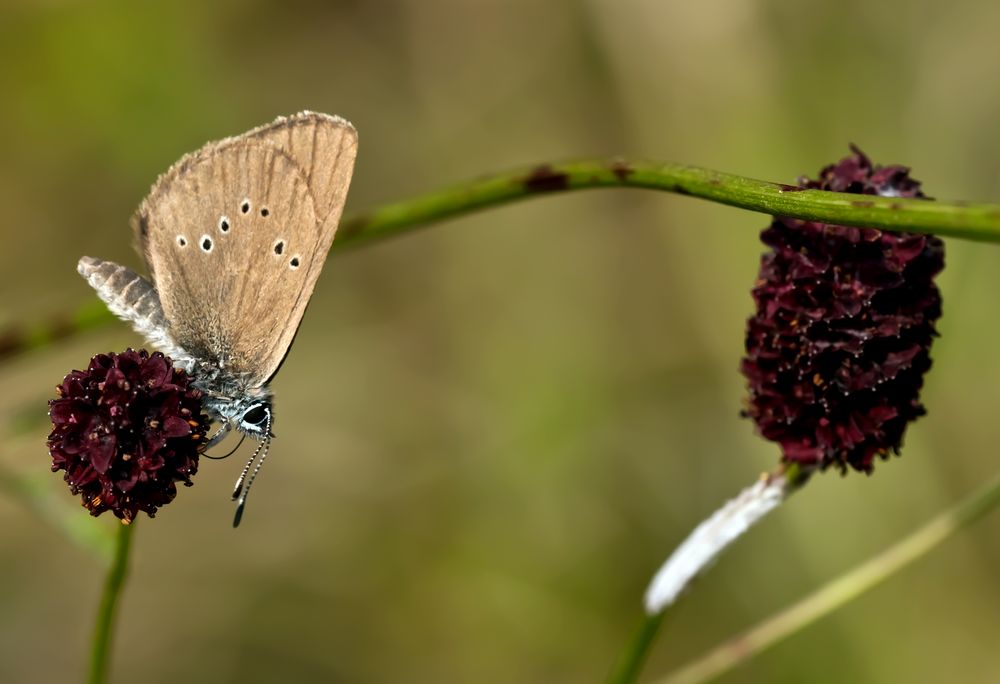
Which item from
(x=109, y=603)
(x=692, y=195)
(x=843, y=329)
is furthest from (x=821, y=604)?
(x=109, y=603)

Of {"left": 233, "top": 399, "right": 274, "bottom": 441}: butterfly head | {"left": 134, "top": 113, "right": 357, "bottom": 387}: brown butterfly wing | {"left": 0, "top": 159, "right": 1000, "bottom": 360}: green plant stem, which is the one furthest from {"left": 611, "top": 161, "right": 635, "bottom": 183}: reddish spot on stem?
{"left": 233, "top": 399, "right": 274, "bottom": 441}: butterfly head

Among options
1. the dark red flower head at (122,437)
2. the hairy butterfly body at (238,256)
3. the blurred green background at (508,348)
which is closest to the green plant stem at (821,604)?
the hairy butterfly body at (238,256)

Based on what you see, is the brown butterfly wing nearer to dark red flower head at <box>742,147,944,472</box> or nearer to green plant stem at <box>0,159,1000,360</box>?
green plant stem at <box>0,159,1000,360</box>

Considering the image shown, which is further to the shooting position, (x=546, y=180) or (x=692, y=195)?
(x=546, y=180)

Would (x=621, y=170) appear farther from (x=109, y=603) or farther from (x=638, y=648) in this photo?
(x=109, y=603)

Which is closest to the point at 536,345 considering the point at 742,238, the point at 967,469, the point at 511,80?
the point at 742,238

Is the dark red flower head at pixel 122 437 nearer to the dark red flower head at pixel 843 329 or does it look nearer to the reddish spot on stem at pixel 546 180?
the reddish spot on stem at pixel 546 180
